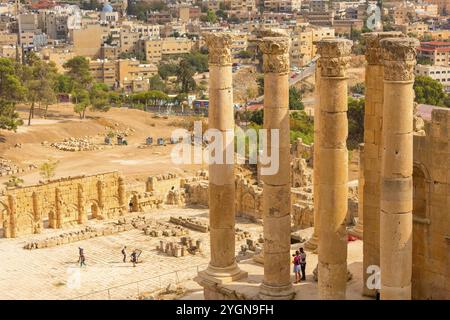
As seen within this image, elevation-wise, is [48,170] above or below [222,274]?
below

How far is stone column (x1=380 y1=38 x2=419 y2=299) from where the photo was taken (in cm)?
1936

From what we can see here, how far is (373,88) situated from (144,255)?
20.8 metres

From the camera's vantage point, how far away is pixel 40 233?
46.1 meters

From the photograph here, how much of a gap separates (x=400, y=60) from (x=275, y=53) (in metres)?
4.55

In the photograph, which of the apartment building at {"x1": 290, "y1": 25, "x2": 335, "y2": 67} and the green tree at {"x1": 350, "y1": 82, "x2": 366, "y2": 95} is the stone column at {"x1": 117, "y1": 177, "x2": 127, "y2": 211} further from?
the apartment building at {"x1": 290, "y1": 25, "x2": 335, "y2": 67}

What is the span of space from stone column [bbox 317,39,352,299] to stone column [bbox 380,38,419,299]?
1942 millimetres

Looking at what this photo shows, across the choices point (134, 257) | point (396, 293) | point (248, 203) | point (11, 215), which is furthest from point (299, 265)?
point (11, 215)

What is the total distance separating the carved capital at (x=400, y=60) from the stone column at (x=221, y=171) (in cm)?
629

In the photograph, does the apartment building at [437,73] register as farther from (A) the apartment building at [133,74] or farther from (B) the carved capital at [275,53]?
(B) the carved capital at [275,53]

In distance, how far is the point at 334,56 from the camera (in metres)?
21.3

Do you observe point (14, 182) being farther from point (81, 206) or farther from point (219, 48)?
point (219, 48)

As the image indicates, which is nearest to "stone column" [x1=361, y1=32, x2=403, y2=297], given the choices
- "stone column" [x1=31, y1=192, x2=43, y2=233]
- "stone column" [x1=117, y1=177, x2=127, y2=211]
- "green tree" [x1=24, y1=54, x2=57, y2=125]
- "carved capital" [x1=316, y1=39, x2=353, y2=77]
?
"carved capital" [x1=316, y1=39, x2=353, y2=77]

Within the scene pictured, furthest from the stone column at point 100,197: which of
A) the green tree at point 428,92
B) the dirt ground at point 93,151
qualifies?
the green tree at point 428,92

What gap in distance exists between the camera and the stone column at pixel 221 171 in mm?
24625
